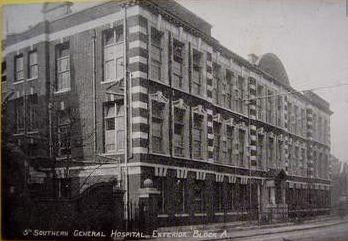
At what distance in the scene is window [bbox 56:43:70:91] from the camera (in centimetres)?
871

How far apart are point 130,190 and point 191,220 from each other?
2.95ft

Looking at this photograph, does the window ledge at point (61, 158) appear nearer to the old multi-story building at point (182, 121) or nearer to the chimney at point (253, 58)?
the old multi-story building at point (182, 121)

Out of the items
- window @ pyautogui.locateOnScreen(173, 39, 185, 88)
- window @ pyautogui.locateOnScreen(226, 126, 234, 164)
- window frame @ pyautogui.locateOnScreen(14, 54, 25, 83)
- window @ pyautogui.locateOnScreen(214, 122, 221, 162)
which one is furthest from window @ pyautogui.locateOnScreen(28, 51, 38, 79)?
window @ pyautogui.locateOnScreen(226, 126, 234, 164)

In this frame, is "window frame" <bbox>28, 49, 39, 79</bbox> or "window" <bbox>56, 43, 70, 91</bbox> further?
"window frame" <bbox>28, 49, 39, 79</bbox>

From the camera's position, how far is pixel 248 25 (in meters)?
7.79

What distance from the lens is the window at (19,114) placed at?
8.87 meters

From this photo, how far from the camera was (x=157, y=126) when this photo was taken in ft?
26.6

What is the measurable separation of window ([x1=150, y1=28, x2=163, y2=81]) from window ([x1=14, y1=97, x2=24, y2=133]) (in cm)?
218

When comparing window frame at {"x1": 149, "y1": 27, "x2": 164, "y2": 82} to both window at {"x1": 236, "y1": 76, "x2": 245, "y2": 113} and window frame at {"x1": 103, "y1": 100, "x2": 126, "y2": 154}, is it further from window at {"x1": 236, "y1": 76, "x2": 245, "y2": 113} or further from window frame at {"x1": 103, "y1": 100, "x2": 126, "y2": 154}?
window at {"x1": 236, "y1": 76, "x2": 245, "y2": 113}

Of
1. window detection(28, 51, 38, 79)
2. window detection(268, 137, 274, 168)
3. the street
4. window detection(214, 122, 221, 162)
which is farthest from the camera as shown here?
window detection(28, 51, 38, 79)

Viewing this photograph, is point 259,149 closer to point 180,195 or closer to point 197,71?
point 180,195

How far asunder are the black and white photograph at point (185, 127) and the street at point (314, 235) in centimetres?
2

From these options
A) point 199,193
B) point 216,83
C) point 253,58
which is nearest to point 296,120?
point 253,58

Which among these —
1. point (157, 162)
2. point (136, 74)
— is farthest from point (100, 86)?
point (157, 162)
